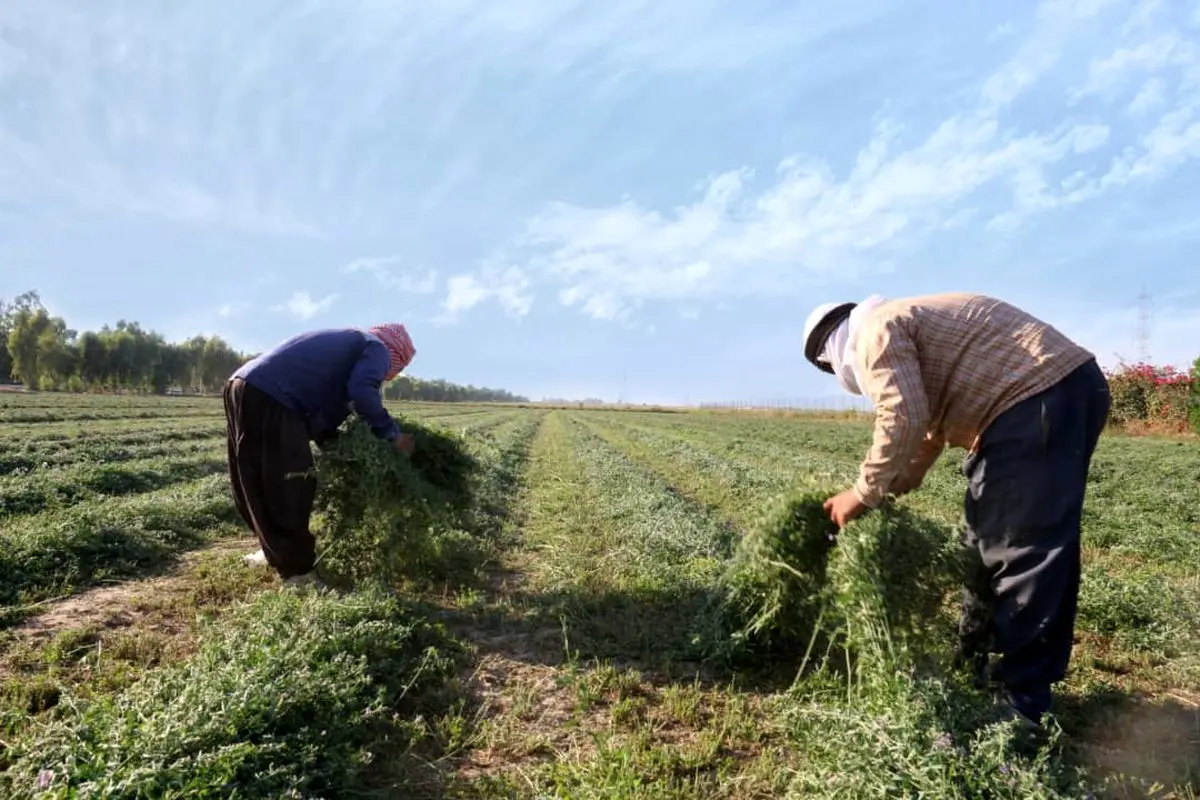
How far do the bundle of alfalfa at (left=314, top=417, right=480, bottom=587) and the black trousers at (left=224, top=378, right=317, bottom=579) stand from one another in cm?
18

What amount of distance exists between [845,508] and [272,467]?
4018 mm

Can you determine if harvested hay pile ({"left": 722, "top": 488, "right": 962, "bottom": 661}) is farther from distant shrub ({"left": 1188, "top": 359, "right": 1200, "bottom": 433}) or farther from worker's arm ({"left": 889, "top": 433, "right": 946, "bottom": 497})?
distant shrub ({"left": 1188, "top": 359, "right": 1200, "bottom": 433})

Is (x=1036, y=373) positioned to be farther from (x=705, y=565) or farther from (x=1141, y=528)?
(x=1141, y=528)

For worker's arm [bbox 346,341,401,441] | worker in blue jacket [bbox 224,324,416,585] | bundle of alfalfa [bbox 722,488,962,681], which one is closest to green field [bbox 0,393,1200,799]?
bundle of alfalfa [bbox 722,488,962,681]

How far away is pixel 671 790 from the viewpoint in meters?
2.75

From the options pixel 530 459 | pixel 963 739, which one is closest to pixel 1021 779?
pixel 963 739

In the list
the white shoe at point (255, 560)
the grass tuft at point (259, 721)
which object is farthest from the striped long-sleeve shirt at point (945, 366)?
the white shoe at point (255, 560)

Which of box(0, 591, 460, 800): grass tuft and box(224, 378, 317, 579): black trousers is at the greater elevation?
box(224, 378, 317, 579): black trousers

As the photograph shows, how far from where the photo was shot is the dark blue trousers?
2.90 m

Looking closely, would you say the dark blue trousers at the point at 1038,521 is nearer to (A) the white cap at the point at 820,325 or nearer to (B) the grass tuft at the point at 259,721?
(A) the white cap at the point at 820,325

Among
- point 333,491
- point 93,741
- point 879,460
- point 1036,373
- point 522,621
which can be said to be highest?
point 1036,373

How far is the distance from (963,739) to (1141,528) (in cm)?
686

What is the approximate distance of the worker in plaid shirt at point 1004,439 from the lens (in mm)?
2922

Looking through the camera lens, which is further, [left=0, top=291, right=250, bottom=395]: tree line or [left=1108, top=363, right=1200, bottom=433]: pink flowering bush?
[left=0, top=291, right=250, bottom=395]: tree line
